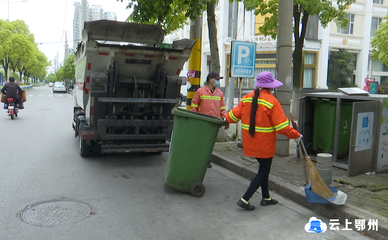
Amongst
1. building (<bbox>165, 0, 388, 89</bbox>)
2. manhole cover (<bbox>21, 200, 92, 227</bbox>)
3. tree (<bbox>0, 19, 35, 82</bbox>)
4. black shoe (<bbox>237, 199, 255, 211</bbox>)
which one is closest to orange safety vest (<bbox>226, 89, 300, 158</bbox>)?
black shoe (<bbox>237, 199, 255, 211</bbox>)

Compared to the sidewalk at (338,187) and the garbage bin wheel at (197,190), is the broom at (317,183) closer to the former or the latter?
the sidewalk at (338,187)

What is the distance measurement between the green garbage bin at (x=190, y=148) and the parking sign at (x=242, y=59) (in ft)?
11.1

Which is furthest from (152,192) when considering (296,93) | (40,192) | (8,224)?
(296,93)

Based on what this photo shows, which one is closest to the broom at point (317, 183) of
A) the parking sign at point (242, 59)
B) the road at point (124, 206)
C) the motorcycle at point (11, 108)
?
the road at point (124, 206)

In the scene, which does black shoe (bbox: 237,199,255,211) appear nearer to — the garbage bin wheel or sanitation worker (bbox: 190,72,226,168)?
the garbage bin wheel

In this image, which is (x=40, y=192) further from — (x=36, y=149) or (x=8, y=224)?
(x=36, y=149)

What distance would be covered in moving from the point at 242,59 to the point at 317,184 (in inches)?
176

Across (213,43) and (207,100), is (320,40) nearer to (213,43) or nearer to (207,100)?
(213,43)

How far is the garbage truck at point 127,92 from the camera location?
632 centimetres

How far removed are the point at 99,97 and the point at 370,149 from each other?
4.72m

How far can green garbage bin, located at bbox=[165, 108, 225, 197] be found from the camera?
15.5 feet

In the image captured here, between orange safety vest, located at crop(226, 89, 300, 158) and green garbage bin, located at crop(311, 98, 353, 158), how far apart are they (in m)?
2.40

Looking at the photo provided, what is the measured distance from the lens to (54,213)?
13.5 ft

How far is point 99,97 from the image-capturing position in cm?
637
